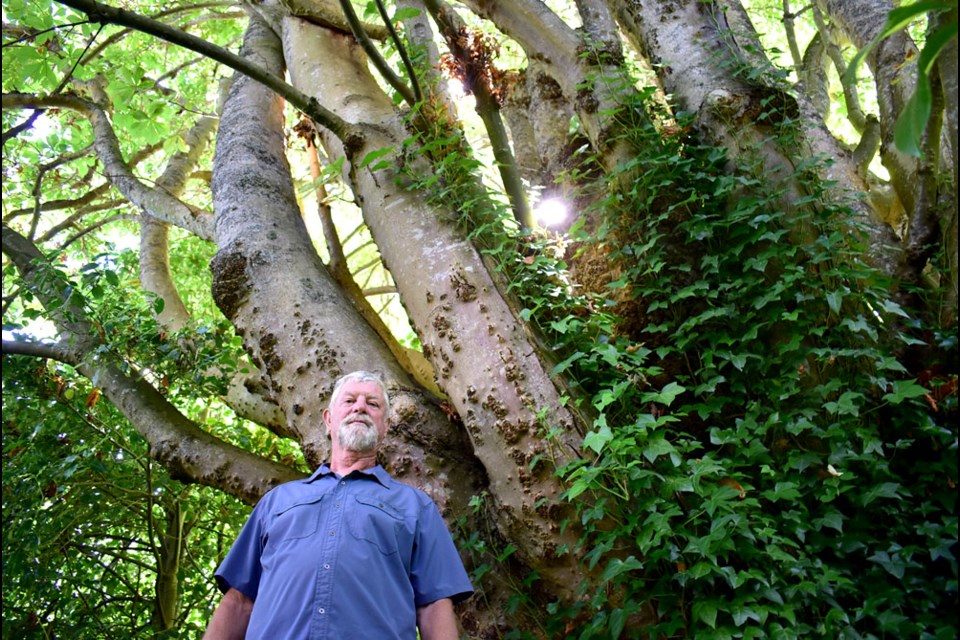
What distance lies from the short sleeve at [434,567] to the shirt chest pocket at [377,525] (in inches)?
3.0

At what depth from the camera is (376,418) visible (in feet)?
8.04

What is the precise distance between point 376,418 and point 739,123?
189 centimetres

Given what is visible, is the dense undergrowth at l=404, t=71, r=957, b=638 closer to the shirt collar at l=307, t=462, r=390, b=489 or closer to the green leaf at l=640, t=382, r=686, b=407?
the green leaf at l=640, t=382, r=686, b=407

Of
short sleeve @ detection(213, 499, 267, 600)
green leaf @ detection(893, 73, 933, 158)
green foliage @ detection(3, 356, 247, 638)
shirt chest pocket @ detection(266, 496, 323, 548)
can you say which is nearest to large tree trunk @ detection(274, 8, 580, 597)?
shirt chest pocket @ detection(266, 496, 323, 548)

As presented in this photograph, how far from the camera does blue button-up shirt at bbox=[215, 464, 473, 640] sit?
1.89 m

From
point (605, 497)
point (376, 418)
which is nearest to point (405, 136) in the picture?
point (376, 418)

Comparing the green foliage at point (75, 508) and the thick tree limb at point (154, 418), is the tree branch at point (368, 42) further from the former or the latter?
the green foliage at point (75, 508)

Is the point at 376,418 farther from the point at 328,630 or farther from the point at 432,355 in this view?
the point at 328,630

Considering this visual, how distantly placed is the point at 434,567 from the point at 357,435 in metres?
0.48

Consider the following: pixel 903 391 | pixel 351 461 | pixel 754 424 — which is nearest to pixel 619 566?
pixel 754 424

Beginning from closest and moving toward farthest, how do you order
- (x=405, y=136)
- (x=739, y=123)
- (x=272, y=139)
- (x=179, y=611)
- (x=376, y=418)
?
(x=376, y=418)
(x=739, y=123)
(x=405, y=136)
(x=272, y=139)
(x=179, y=611)

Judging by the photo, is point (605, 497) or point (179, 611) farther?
point (179, 611)

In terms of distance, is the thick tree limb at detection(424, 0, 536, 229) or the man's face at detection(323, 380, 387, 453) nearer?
the man's face at detection(323, 380, 387, 453)

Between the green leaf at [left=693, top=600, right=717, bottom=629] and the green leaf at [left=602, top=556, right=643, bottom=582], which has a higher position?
the green leaf at [left=602, top=556, right=643, bottom=582]
